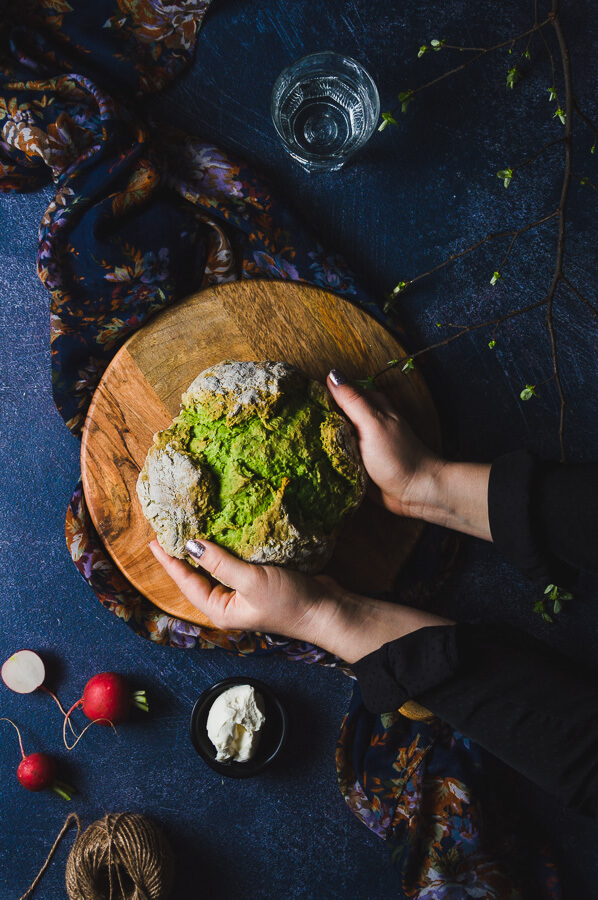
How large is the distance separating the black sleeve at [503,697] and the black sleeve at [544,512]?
0.30 meters

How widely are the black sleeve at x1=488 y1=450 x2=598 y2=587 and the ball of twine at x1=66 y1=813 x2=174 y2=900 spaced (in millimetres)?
1694

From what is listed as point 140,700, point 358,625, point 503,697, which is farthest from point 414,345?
point 140,700

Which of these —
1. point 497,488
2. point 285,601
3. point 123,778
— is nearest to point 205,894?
point 123,778

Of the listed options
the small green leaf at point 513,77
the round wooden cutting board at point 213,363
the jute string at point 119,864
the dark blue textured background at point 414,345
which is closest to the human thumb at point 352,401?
the round wooden cutting board at point 213,363

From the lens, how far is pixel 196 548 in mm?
1829

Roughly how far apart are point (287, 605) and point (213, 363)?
877 millimetres

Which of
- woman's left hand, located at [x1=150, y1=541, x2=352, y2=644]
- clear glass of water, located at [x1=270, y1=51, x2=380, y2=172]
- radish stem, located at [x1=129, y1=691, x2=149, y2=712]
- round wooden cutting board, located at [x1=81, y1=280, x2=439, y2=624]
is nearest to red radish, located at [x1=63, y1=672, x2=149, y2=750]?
radish stem, located at [x1=129, y1=691, x2=149, y2=712]

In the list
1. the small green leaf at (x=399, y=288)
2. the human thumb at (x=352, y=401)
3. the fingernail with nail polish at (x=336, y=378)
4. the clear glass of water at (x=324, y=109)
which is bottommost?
the human thumb at (x=352, y=401)

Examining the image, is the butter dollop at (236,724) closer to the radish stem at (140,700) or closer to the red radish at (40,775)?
the radish stem at (140,700)

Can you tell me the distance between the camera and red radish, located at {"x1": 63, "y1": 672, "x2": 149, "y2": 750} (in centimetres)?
231

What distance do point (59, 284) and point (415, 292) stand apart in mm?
1344

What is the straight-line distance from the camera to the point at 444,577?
7.71 ft

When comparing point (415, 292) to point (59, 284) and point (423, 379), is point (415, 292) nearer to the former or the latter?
point (423, 379)

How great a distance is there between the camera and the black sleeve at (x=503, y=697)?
157 centimetres
